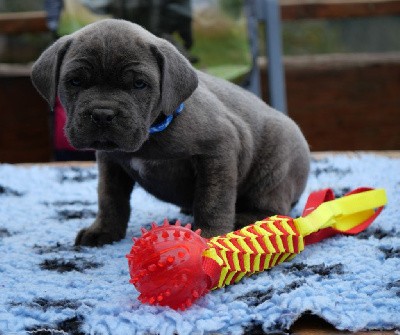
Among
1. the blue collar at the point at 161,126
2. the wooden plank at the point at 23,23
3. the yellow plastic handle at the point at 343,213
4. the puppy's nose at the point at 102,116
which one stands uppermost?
the puppy's nose at the point at 102,116

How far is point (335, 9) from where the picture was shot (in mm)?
5504

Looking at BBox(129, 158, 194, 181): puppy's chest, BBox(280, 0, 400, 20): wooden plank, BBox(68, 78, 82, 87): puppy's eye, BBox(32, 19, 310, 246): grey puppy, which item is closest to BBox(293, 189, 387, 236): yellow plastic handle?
BBox(32, 19, 310, 246): grey puppy

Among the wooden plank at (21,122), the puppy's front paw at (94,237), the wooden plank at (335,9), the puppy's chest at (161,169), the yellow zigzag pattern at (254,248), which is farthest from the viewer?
the wooden plank at (335,9)

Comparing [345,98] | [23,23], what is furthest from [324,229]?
[23,23]

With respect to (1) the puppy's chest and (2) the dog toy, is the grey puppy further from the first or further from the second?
(2) the dog toy

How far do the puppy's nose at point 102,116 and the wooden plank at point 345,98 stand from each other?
3361mm

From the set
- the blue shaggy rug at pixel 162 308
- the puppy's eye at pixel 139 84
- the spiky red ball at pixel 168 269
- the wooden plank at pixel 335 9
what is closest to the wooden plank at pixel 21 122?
the wooden plank at pixel 335 9

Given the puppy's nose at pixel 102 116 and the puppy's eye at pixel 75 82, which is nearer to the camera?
the puppy's nose at pixel 102 116

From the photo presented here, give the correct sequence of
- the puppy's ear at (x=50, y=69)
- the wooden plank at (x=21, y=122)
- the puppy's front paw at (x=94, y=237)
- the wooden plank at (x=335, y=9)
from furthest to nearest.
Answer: the wooden plank at (x=335, y=9), the wooden plank at (x=21, y=122), the puppy's front paw at (x=94, y=237), the puppy's ear at (x=50, y=69)

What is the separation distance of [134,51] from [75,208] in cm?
119

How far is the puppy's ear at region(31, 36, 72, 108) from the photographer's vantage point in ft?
7.32

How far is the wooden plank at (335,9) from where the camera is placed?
548 centimetres

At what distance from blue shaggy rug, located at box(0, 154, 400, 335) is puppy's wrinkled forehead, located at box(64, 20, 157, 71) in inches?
24.3

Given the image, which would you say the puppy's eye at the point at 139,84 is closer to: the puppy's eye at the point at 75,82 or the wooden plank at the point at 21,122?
the puppy's eye at the point at 75,82
